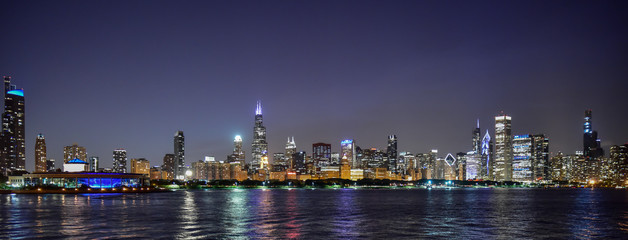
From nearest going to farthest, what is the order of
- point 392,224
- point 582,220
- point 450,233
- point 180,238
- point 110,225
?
point 180,238
point 450,233
point 110,225
point 392,224
point 582,220

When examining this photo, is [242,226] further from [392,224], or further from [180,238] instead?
[392,224]

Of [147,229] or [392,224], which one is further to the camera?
[392,224]

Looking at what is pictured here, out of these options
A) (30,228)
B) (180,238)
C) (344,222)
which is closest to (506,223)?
(344,222)

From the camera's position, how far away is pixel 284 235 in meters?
53.0

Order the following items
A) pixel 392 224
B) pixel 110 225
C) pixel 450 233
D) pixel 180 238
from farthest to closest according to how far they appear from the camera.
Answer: pixel 392 224
pixel 110 225
pixel 450 233
pixel 180 238

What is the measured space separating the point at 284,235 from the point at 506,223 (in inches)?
1307

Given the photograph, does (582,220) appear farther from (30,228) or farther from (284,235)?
(30,228)

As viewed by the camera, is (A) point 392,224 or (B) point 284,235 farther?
(A) point 392,224

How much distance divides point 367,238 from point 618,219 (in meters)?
48.1

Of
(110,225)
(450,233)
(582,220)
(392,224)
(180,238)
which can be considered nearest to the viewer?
(180,238)

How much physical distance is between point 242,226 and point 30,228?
22.7m

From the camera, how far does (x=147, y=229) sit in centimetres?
5834

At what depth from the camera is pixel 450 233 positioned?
5688 centimetres

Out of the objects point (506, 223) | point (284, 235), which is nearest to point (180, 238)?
point (284, 235)
